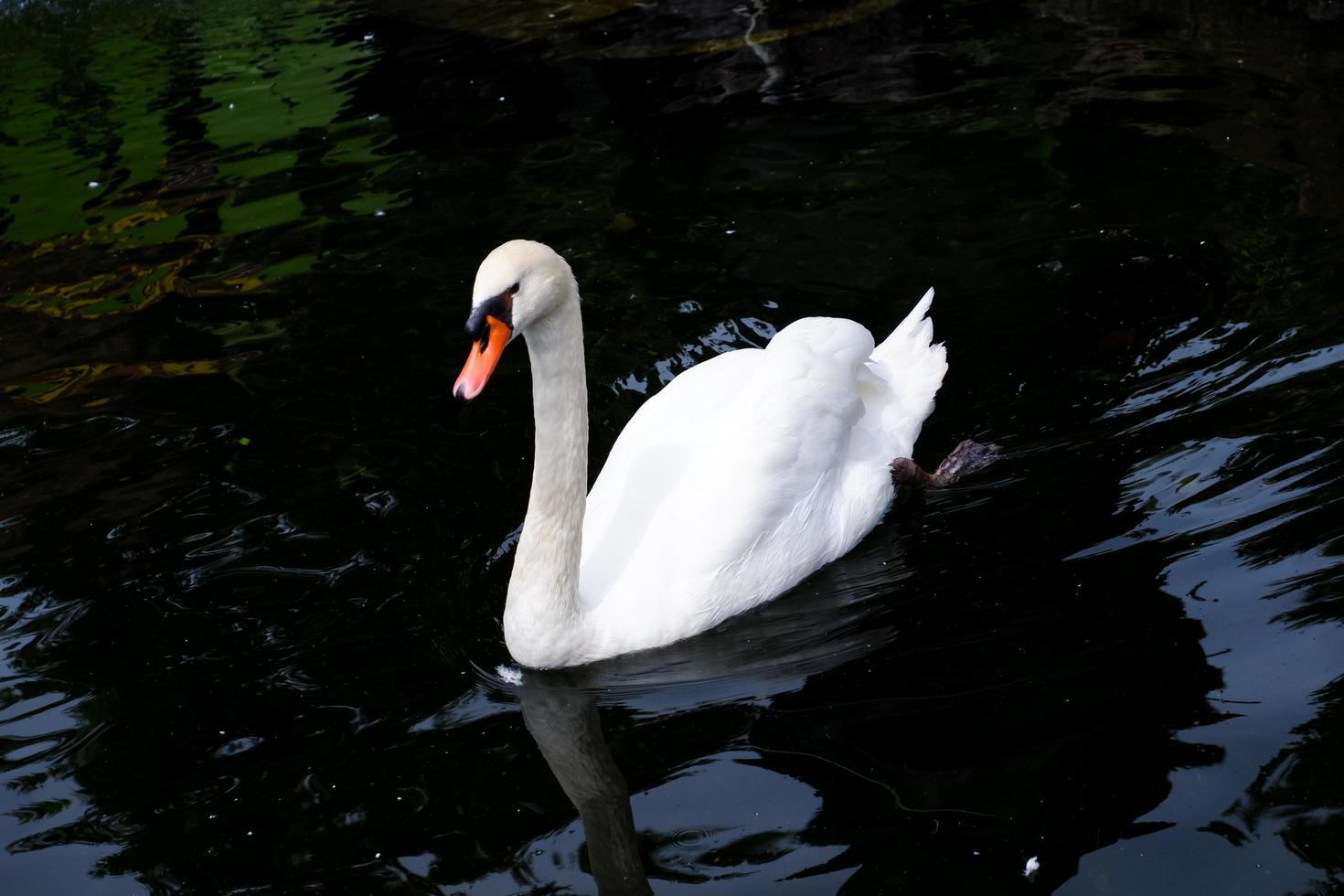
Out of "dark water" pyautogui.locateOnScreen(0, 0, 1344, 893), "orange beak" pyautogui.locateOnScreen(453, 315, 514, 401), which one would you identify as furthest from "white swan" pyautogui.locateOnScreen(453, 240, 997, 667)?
"dark water" pyautogui.locateOnScreen(0, 0, 1344, 893)

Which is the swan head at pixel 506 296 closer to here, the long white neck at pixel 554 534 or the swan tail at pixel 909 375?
the long white neck at pixel 554 534

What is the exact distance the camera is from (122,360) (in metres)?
7.88

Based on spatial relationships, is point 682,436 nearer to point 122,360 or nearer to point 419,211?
point 122,360

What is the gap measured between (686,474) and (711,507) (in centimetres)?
25

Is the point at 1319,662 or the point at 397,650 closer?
the point at 1319,662

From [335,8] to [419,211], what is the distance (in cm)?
803

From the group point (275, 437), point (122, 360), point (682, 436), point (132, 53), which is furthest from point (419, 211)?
point (132, 53)

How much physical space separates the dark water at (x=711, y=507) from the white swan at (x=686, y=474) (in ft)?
0.57

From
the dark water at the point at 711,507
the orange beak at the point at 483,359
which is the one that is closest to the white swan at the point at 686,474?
the orange beak at the point at 483,359

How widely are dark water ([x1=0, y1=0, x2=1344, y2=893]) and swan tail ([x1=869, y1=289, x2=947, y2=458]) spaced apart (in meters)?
0.28

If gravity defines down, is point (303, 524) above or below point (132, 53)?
below

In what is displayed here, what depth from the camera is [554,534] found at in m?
4.86

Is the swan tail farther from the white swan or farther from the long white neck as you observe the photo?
the long white neck

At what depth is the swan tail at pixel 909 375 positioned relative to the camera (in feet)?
20.2
